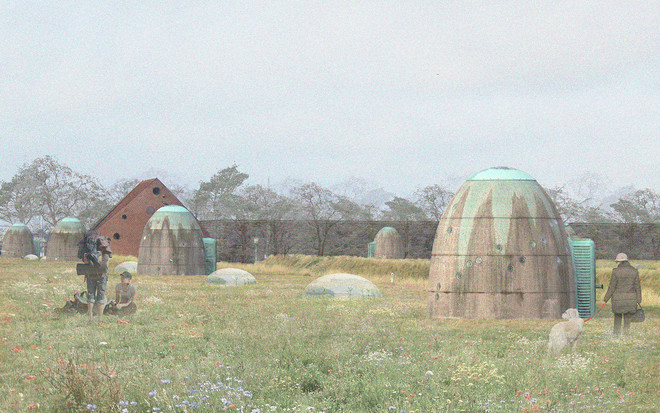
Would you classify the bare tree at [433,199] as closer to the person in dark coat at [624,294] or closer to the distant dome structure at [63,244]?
the distant dome structure at [63,244]

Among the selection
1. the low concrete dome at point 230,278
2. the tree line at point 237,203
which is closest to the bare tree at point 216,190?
the tree line at point 237,203

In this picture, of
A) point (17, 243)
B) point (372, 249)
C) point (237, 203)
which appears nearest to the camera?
point (372, 249)

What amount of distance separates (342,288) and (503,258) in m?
8.91

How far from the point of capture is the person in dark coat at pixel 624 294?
55.1 feet

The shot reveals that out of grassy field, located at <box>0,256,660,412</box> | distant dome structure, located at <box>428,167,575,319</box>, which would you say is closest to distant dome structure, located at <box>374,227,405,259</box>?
grassy field, located at <box>0,256,660,412</box>

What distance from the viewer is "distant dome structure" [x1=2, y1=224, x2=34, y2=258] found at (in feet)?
240

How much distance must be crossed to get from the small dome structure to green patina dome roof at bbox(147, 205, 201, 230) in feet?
60.7

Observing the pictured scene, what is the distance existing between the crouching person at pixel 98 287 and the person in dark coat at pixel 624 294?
12.2 meters

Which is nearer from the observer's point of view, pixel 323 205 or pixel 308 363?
pixel 308 363

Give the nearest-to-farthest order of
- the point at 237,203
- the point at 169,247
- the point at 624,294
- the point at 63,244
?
the point at 624,294 < the point at 169,247 < the point at 63,244 < the point at 237,203

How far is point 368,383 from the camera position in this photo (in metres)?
10.4

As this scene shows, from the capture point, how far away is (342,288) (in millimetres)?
27156

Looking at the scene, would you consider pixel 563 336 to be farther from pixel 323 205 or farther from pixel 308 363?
pixel 323 205

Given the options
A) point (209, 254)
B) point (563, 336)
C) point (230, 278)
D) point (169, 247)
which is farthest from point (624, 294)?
point (209, 254)
